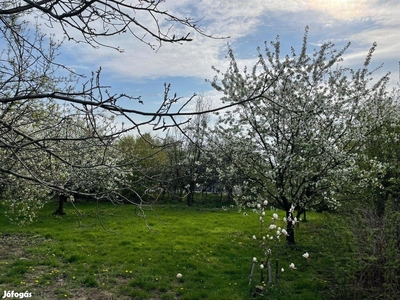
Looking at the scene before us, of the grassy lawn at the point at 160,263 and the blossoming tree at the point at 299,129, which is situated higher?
the blossoming tree at the point at 299,129

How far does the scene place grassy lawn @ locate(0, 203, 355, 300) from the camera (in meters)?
5.77

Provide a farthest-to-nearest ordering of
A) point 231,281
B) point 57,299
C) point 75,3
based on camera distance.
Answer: point 231,281 < point 57,299 < point 75,3

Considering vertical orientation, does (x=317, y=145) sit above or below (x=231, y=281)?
above

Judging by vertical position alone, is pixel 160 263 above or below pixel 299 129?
below

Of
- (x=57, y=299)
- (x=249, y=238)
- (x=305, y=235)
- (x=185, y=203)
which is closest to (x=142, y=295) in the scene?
(x=57, y=299)

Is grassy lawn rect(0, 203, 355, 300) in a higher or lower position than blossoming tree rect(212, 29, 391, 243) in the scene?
lower

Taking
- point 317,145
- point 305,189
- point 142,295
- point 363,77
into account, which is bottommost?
point 142,295

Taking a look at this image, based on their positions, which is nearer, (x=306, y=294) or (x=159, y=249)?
(x=306, y=294)

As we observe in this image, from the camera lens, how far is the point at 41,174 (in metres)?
2.85

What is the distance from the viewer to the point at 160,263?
7594mm

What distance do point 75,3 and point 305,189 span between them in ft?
25.9

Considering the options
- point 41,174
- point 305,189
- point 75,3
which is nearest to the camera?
point 75,3

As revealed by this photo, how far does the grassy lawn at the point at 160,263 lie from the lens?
577 cm

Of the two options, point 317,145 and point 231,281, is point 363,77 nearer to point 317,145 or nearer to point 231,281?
point 317,145
